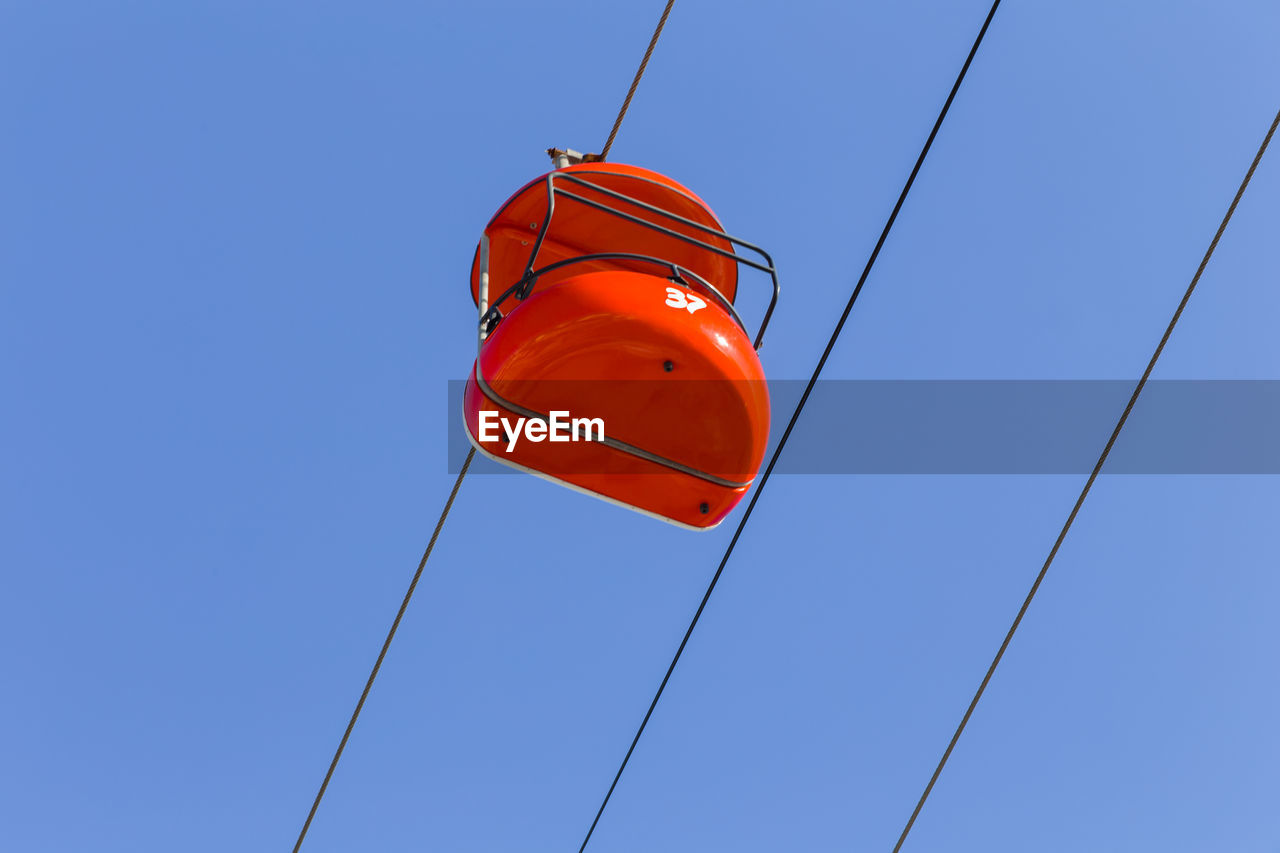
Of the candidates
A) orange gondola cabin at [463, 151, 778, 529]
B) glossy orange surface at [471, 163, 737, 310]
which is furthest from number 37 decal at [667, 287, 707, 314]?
glossy orange surface at [471, 163, 737, 310]

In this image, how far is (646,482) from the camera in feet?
11.7

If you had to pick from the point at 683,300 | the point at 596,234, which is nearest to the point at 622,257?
the point at 683,300

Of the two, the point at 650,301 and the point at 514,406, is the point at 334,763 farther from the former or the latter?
the point at 650,301

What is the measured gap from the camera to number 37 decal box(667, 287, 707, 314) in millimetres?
3445

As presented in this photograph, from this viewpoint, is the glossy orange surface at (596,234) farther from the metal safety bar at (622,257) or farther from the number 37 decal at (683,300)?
the number 37 decal at (683,300)

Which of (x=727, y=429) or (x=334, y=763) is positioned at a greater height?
(x=727, y=429)

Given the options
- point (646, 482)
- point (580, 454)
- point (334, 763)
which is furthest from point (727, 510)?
point (334, 763)

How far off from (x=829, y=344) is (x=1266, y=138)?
2.16 metres

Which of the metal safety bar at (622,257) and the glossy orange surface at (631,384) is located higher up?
the metal safety bar at (622,257)

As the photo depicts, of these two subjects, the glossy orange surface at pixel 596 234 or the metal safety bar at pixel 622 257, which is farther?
the glossy orange surface at pixel 596 234

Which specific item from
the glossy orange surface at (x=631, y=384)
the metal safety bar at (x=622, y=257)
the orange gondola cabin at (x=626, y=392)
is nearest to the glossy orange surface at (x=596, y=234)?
the metal safety bar at (x=622, y=257)

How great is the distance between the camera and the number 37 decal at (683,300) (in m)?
3.45

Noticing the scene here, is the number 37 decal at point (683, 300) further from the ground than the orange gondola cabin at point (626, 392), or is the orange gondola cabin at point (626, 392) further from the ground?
the number 37 decal at point (683, 300)

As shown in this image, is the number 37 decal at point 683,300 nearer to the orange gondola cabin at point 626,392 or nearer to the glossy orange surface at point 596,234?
the orange gondola cabin at point 626,392
